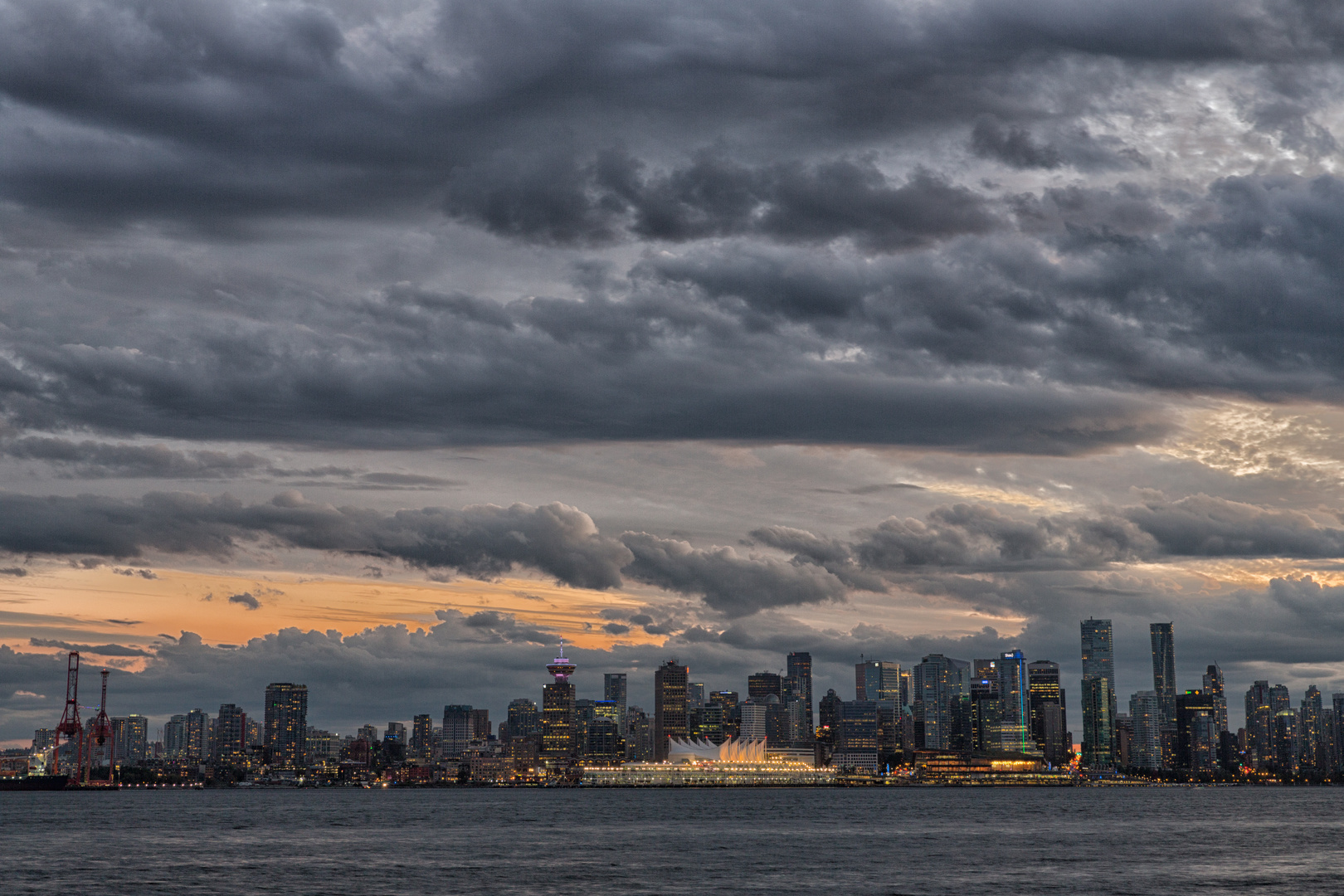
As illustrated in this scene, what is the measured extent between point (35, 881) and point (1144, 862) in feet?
393

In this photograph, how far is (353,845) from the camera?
190 meters

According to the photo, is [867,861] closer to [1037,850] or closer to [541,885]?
[1037,850]

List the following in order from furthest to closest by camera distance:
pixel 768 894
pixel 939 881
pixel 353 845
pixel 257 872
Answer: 1. pixel 353 845
2. pixel 257 872
3. pixel 939 881
4. pixel 768 894

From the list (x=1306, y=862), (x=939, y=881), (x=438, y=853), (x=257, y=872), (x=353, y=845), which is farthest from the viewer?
(x=353, y=845)

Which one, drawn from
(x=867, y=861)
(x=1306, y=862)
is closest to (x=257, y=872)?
(x=867, y=861)

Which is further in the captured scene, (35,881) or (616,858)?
(616,858)

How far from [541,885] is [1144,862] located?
73.3m

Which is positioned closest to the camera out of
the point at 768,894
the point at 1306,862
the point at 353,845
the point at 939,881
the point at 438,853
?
the point at 768,894

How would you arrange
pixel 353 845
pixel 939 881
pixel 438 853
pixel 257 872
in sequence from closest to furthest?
pixel 939 881 → pixel 257 872 → pixel 438 853 → pixel 353 845

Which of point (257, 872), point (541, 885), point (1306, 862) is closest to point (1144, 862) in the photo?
point (1306, 862)

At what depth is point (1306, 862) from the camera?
6117 inches

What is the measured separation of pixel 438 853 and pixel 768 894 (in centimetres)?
6417

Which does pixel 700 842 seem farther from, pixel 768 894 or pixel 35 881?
pixel 35 881

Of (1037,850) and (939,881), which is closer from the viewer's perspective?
(939,881)
